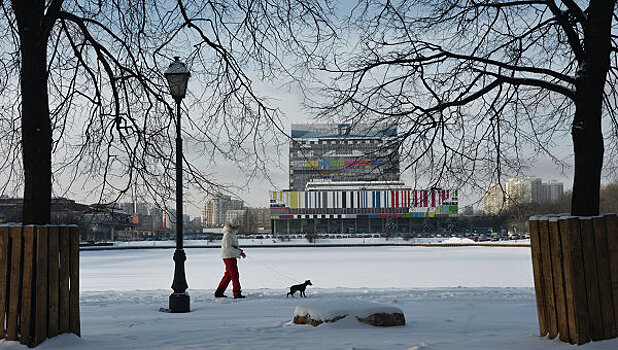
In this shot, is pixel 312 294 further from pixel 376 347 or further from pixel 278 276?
pixel 278 276

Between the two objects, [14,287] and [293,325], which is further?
[293,325]

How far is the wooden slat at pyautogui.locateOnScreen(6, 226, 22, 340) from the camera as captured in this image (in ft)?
18.2

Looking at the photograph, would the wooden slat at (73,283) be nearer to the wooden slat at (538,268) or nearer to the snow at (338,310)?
the snow at (338,310)

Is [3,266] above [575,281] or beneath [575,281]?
above

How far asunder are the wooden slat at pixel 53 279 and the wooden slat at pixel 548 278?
471 centimetres

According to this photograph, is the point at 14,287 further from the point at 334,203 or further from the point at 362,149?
the point at 334,203

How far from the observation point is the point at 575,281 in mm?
5238

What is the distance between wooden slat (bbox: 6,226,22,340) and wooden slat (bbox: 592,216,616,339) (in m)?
5.37

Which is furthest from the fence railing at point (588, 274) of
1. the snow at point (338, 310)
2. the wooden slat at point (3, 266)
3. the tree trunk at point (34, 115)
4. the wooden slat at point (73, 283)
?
the wooden slat at point (3, 266)

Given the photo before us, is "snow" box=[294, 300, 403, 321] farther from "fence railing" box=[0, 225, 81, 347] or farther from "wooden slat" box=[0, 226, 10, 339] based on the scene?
"wooden slat" box=[0, 226, 10, 339]

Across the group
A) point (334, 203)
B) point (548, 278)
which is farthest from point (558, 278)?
point (334, 203)

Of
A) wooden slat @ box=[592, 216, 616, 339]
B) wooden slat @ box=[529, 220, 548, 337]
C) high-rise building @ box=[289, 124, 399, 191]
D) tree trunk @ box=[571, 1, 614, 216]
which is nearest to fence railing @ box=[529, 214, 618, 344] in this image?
wooden slat @ box=[592, 216, 616, 339]

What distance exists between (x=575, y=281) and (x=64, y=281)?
4.87 meters

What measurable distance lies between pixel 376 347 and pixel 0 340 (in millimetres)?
3565
